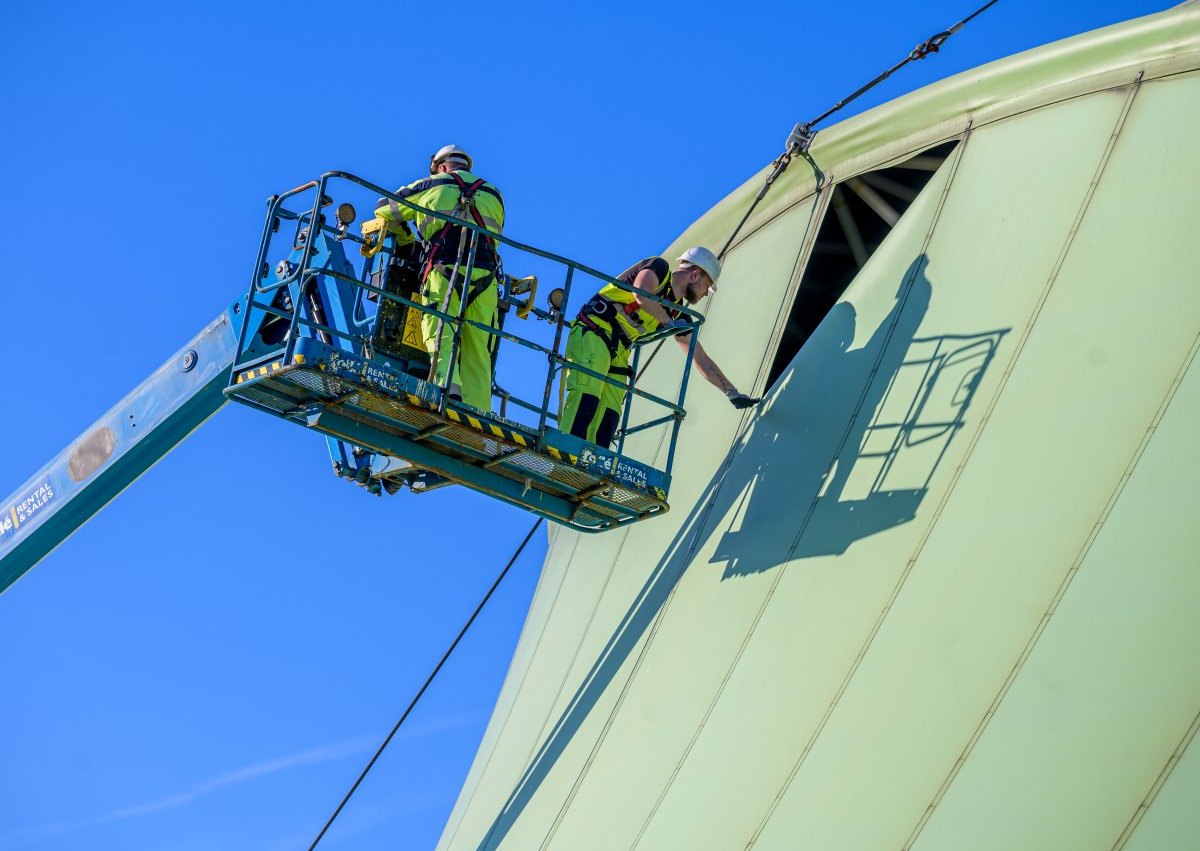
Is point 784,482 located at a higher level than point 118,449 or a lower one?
lower

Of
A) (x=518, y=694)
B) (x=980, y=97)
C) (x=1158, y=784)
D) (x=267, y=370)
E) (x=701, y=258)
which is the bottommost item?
(x=1158, y=784)

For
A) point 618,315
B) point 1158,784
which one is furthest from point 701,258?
point 1158,784

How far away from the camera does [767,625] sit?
10.7 m

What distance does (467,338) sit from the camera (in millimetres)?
11000

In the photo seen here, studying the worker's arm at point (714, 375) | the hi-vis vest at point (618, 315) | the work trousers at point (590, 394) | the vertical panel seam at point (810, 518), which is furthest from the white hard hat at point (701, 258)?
the vertical panel seam at point (810, 518)

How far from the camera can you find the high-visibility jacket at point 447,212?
36.7 ft

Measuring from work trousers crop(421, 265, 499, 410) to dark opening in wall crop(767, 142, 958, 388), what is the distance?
285 cm

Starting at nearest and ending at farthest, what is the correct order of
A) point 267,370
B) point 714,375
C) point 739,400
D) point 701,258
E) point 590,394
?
1. point 267,370
2. point 590,394
3. point 701,258
4. point 714,375
5. point 739,400

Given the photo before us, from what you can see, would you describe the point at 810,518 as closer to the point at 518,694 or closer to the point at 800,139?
the point at 800,139

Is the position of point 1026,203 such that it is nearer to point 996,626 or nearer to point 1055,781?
point 996,626

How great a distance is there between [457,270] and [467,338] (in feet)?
1.49

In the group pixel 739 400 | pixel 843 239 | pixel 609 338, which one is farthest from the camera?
pixel 843 239

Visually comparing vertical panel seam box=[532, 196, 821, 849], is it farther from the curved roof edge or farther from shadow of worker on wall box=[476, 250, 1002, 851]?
the curved roof edge

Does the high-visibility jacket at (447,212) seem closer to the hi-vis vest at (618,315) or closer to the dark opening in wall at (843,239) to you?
the hi-vis vest at (618,315)
